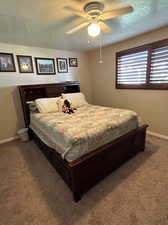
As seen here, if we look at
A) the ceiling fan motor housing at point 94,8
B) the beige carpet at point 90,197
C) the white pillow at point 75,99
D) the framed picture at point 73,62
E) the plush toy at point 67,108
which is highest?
the ceiling fan motor housing at point 94,8

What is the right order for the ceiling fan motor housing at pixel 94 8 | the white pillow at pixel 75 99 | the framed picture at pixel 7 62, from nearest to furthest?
the ceiling fan motor housing at pixel 94 8 < the framed picture at pixel 7 62 < the white pillow at pixel 75 99

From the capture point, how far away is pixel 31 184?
1737 millimetres

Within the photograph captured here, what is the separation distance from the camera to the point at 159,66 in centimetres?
260

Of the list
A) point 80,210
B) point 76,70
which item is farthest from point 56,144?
point 76,70

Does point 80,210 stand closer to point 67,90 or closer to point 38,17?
point 38,17

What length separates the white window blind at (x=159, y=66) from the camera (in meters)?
2.50

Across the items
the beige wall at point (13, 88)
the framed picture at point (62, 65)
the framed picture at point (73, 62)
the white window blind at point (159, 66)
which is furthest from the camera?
the framed picture at point (73, 62)

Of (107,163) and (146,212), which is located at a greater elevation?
(107,163)

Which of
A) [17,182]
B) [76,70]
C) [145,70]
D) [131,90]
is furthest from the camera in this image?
[76,70]

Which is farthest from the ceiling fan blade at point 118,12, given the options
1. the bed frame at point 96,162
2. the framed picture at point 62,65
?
the framed picture at point 62,65

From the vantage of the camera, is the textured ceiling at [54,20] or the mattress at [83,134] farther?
the textured ceiling at [54,20]

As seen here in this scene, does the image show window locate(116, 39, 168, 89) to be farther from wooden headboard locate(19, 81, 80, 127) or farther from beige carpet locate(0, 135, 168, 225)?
beige carpet locate(0, 135, 168, 225)

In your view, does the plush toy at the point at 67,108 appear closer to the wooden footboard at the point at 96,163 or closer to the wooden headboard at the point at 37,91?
the wooden headboard at the point at 37,91

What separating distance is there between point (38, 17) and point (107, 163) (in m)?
2.38
